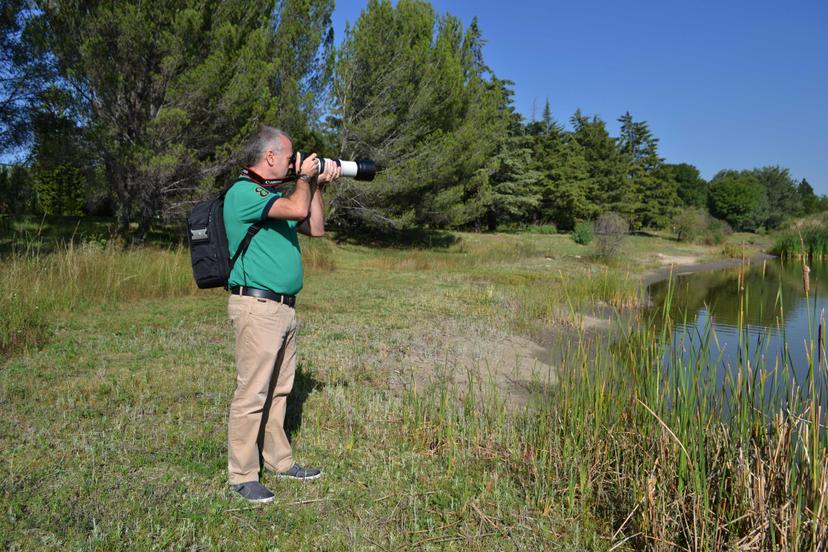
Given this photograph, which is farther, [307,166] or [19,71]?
[19,71]

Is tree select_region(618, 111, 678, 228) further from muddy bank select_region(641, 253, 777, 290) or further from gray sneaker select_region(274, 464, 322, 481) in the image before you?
gray sneaker select_region(274, 464, 322, 481)

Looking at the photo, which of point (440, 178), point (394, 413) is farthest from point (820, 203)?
point (394, 413)

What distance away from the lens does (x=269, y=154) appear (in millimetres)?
3189

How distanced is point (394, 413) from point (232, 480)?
170 centimetres

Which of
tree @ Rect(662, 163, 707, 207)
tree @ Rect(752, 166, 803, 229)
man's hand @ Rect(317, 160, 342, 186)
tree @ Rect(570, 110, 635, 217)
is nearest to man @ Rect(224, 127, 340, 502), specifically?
man's hand @ Rect(317, 160, 342, 186)

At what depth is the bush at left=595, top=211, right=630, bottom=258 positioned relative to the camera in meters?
22.6

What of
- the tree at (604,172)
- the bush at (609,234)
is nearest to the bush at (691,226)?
the tree at (604,172)

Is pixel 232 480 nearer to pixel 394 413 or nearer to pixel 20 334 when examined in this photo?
pixel 394 413

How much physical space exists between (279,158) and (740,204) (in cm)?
6639

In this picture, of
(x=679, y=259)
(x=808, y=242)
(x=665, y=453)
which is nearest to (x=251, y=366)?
(x=665, y=453)

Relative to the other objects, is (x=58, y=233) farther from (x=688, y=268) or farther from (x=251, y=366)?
(x=688, y=268)

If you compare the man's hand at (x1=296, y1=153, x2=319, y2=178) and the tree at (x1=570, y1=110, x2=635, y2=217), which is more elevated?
the tree at (x1=570, y1=110, x2=635, y2=217)

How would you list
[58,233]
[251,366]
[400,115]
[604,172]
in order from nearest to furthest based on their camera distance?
[251,366] < [58,233] < [400,115] < [604,172]

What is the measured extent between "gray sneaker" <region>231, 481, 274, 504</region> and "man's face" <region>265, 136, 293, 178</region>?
→ 1.68m
